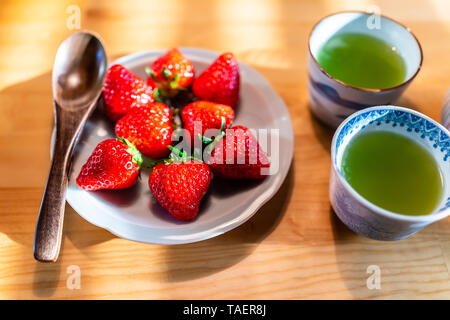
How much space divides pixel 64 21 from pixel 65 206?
2.16 ft

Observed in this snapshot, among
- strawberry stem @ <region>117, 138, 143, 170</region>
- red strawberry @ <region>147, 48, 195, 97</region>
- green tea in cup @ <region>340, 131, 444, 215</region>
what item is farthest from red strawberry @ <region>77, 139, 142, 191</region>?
green tea in cup @ <region>340, 131, 444, 215</region>

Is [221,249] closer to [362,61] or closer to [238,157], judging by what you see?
[238,157]

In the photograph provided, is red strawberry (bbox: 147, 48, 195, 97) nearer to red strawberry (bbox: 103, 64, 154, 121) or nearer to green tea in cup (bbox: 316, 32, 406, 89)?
red strawberry (bbox: 103, 64, 154, 121)

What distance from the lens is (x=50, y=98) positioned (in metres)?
1.09

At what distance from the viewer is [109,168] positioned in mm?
839

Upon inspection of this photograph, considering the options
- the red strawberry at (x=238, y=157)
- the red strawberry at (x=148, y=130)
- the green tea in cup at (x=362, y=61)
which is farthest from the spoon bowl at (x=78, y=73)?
the green tea in cup at (x=362, y=61)

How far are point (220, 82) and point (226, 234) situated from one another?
356 millimetres

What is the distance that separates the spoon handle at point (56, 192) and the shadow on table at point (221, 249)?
22 centimetres

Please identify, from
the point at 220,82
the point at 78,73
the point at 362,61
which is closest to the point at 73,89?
the point at 78,73

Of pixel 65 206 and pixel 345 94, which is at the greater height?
pixel 345 94

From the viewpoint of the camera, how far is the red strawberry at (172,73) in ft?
3.30

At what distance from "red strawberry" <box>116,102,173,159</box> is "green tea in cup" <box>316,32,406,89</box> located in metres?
0.42
